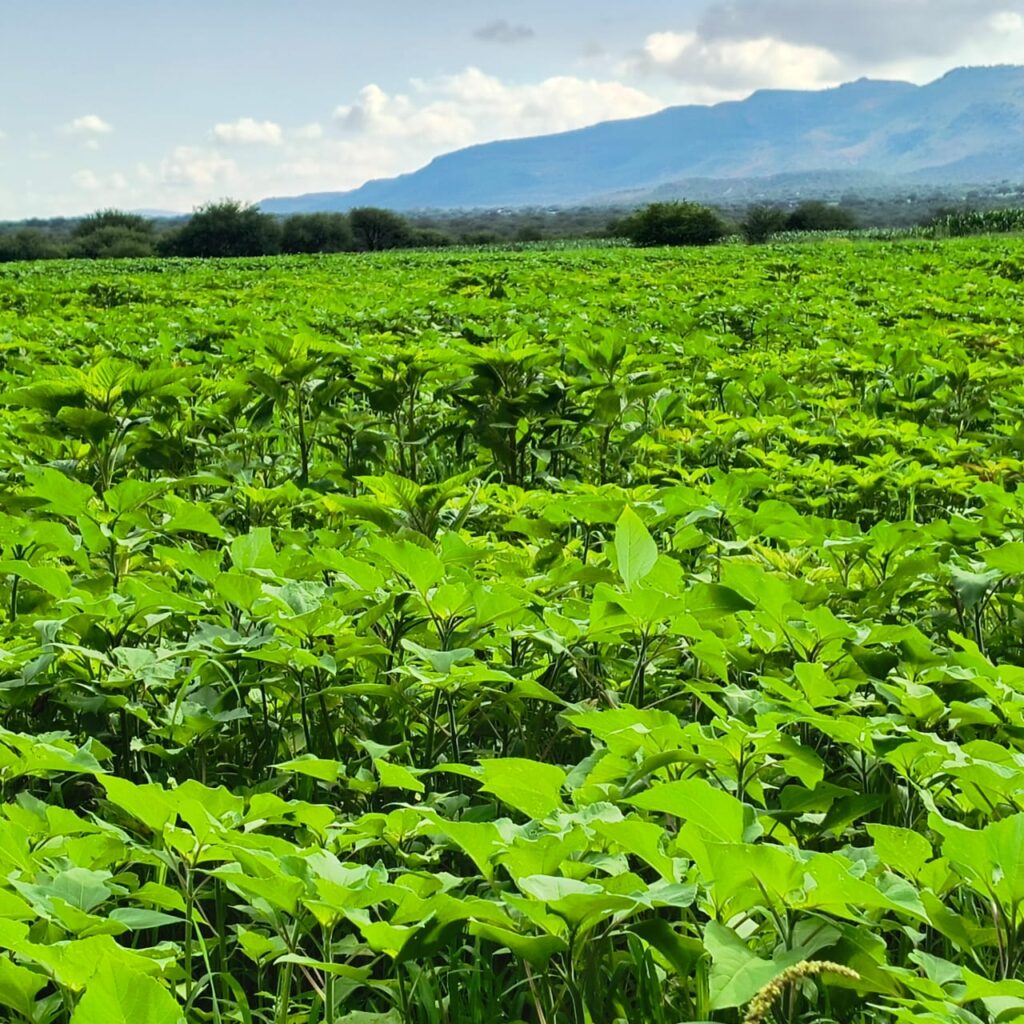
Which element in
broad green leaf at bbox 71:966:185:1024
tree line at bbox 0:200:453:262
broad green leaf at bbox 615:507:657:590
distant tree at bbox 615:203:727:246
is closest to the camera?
broad green leaf at bbox 71:966:185:1024

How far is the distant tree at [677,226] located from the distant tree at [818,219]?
56.5ft

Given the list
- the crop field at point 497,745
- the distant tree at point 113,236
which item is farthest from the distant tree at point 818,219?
the crop field at point 497,745

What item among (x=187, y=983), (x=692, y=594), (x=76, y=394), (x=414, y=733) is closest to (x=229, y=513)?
(x=76, y=394)

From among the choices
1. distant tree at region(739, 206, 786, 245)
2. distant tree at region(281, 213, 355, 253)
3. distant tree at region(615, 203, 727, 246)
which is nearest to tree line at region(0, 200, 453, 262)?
distant tree at region(281, 213, 355, 253)

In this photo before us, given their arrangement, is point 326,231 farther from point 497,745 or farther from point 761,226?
point 497,745

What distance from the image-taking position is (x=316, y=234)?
7112 centimetres

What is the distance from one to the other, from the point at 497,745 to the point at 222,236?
66.8 meters

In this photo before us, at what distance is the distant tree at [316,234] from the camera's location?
67.4 meters

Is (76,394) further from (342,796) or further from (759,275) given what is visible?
(759,275)

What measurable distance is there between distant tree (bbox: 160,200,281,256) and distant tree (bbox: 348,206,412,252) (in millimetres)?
10961

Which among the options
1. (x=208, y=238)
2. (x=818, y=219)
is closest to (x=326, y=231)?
(x=208, y=238)

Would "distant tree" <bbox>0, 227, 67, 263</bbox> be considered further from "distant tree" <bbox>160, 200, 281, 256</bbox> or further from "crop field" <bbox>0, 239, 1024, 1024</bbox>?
"crop field" <bbox>0, 239, 1024, 1024</bbox>

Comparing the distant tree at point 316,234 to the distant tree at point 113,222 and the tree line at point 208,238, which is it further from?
the distant tree at point 113,222

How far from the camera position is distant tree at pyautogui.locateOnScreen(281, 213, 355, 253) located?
67438 mm
